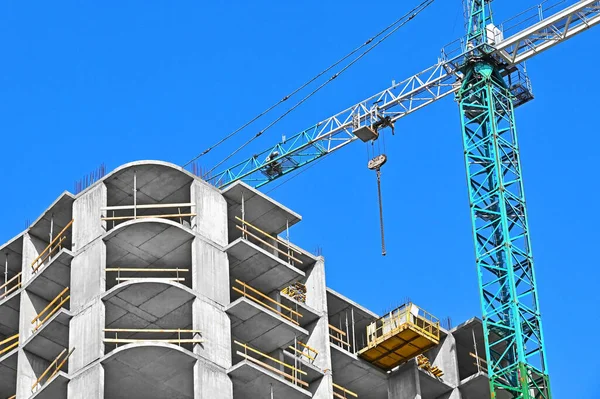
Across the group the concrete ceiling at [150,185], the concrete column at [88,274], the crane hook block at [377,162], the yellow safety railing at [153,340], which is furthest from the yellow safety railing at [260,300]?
the crane hook block at [377,162]

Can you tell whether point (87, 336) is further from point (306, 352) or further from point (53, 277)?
point (306, 352)

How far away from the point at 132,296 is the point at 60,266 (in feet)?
16.6

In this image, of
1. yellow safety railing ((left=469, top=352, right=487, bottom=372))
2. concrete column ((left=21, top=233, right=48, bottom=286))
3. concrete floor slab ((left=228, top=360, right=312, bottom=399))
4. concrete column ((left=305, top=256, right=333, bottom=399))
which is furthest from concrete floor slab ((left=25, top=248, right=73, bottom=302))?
yellow safety railing ((left=469, top=352, right=487, bottom=372))

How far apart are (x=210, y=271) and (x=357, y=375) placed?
1315 centimetres

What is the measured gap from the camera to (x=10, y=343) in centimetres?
8725

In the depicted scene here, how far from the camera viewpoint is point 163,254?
82938mm

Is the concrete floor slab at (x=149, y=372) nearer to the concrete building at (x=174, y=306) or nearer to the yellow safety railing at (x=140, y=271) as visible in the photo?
the concrete building at (x=174, y=306)

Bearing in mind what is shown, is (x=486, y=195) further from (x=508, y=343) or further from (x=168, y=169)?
(x=168, y=169)

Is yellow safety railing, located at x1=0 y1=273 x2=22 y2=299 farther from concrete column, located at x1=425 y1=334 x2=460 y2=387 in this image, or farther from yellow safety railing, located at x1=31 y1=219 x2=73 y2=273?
concrete column, located at x1=425 y1=334 x2=460 y2=387

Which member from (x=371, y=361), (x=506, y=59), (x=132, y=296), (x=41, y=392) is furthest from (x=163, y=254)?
(x=506, y=59)

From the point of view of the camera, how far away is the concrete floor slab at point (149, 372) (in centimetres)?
7712

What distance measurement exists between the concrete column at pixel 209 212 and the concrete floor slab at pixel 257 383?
715cm

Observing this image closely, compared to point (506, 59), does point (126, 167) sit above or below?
below

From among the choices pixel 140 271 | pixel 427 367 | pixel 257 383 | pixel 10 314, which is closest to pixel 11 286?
pixel 10 314
